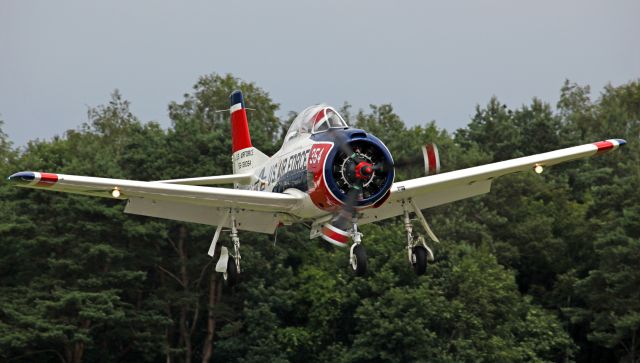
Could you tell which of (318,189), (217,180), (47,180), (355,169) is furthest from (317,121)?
(47,180)

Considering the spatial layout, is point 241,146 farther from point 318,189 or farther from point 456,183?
point 318,189

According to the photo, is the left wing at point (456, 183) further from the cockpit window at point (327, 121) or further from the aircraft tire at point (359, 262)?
the aircraft tire at point (359, 262)

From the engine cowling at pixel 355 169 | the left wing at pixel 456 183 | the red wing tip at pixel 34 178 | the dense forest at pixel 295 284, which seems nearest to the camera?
the red wing tip at pixel 34 178

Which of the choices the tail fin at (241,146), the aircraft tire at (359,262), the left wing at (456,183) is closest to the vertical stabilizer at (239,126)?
the tail fin at (241,146)

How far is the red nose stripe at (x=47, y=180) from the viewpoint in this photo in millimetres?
24406

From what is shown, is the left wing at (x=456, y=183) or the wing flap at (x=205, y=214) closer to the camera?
the left wing at (x=456, y=183)

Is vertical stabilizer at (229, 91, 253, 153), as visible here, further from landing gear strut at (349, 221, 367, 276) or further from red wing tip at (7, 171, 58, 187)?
red wing tip at (7, 171, 58, 187)

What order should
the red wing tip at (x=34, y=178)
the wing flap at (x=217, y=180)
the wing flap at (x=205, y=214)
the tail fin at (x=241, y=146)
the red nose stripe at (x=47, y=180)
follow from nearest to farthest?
the red wing tip at (x=34, y=178), the red nose stripe at (x=47, y=180), the wing flap at (x=205, y=214), the wing flap at (x=217, y=180), the tail fin at (x=241, y=146)

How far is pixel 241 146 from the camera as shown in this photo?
105 ft

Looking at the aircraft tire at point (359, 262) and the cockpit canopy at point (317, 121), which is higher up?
the cockpit canopy at point (317, 121)

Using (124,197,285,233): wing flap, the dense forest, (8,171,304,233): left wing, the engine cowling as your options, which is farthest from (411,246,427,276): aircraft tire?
the dense forest

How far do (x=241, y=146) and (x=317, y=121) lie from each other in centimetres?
679

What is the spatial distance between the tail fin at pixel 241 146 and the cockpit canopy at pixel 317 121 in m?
4.22

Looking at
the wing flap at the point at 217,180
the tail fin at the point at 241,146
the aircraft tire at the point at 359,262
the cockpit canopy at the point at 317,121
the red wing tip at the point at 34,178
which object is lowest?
the aircraft tire at the point at 359,262
